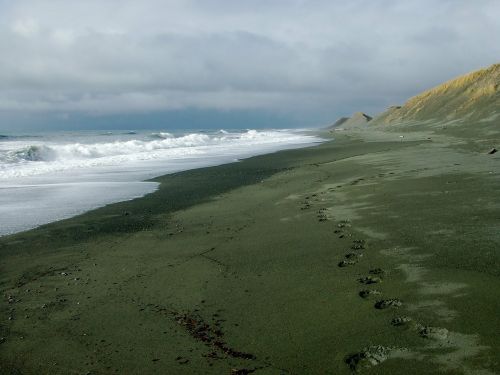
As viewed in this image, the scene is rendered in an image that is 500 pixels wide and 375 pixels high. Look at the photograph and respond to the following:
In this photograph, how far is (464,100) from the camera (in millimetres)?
57594

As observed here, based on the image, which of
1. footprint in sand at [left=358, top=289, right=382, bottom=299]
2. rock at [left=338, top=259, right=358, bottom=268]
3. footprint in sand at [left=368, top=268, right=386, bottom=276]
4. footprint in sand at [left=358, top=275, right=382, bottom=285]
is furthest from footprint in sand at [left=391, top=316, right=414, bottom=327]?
rock at [left=338, top=259, right=358, bottom=268]

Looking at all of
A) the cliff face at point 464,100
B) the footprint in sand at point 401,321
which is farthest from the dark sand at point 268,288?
the cliff face at point 464,100

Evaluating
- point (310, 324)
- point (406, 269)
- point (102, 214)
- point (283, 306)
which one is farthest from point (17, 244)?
point (406, 269)

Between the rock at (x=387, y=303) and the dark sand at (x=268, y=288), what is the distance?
3 cm

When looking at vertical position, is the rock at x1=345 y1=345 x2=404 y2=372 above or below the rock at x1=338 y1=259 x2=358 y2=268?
below

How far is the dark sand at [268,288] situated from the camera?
507cm

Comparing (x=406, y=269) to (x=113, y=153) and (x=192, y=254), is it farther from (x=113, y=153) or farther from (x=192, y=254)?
(x=113, y=153)

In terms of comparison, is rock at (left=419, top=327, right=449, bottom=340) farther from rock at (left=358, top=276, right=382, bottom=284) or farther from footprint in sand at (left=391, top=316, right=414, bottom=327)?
rock at (left=358, top=276, right=382, bottom=284)

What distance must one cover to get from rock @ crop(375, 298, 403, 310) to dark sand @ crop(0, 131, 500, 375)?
26 millimetres

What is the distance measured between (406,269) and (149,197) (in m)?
A: 11.6

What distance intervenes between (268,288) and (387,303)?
1.99m

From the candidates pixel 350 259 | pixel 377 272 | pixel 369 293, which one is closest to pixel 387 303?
pixel 369 293

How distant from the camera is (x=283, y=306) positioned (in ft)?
21.1

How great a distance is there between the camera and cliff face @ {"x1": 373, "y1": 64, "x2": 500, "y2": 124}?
4888 cm
